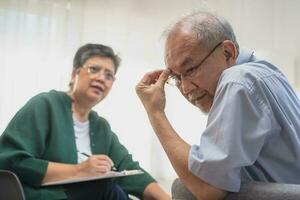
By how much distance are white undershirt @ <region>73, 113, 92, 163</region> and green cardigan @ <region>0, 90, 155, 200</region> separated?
0.02 m

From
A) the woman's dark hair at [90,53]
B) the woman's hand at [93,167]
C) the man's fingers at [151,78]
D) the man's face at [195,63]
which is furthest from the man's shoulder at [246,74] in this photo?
the woman's dark hair at [90,53]

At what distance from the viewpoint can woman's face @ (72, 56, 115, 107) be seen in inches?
77.2

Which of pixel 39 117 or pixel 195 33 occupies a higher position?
pixel 195 33

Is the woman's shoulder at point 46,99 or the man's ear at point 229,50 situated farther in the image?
the woman's shoulder at point 46,99

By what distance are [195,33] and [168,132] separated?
Result: 0.26m

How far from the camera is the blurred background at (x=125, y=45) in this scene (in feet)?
8.17

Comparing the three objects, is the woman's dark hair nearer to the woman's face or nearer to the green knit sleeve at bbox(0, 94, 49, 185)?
the woman's face

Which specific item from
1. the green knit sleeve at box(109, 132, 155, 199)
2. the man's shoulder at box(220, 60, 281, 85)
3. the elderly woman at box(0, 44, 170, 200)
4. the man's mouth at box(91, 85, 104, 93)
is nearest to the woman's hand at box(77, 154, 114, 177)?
the elderly woman at box(0, 44, 170, 200)

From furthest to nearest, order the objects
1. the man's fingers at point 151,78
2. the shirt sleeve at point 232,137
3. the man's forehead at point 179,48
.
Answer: the man's fingers at point 151,78 → the man's forehead at point 179,48 → the shirt sleeve at point 232,137

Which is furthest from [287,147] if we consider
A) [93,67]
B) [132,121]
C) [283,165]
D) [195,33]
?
[132,121]

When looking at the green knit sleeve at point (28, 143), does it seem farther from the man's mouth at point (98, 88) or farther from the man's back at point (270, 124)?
the man's back at point (270, 124)

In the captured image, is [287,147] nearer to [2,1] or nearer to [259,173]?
[259,173]

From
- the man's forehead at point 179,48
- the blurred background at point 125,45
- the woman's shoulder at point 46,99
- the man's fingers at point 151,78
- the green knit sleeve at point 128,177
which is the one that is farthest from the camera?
the blurred background at point 125,45

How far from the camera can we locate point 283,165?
875 millimetres
